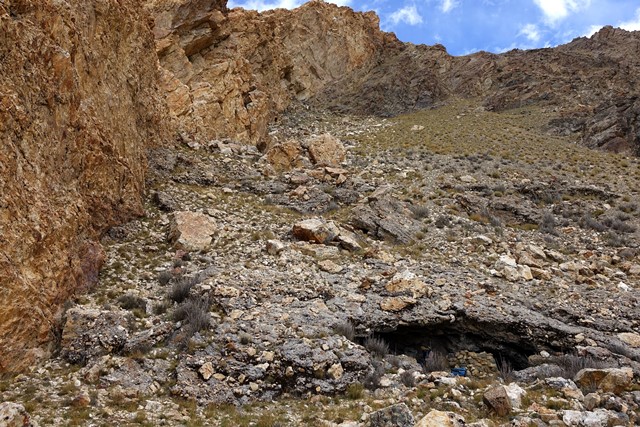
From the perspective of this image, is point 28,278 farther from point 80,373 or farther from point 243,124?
point 243,124

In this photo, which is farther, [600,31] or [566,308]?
[600,31]

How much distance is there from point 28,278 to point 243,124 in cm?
1852

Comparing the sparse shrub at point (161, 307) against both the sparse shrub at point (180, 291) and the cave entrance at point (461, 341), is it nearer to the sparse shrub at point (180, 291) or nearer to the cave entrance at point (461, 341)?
the sparse shrub at point (180, 291)

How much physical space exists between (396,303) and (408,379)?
7.53 ft

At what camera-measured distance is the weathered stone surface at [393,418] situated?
6.14 m

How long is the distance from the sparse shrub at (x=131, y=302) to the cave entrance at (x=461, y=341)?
521 cm

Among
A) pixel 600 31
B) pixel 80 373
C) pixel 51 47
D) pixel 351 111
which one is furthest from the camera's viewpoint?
pixel 600 31

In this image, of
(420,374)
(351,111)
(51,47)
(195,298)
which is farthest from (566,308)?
(351,111)

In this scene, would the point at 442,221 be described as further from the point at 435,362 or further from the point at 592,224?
the point at 435,362

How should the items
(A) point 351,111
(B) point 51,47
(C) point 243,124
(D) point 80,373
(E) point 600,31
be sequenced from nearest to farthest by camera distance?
(D) point 80,373 < (B) point 51,47 < (C) point 243,124 < (A) point 351,111 < (E) point 600,31

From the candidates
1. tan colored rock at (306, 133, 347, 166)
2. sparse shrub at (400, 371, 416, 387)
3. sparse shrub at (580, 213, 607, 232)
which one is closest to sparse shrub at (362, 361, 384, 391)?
sparse shrub at (400, 371, 416, 387)

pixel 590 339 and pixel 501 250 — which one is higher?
pixel 501 250

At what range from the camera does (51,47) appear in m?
9.23

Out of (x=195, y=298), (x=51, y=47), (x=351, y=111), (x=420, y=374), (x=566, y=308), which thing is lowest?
(x=420, y=374)
